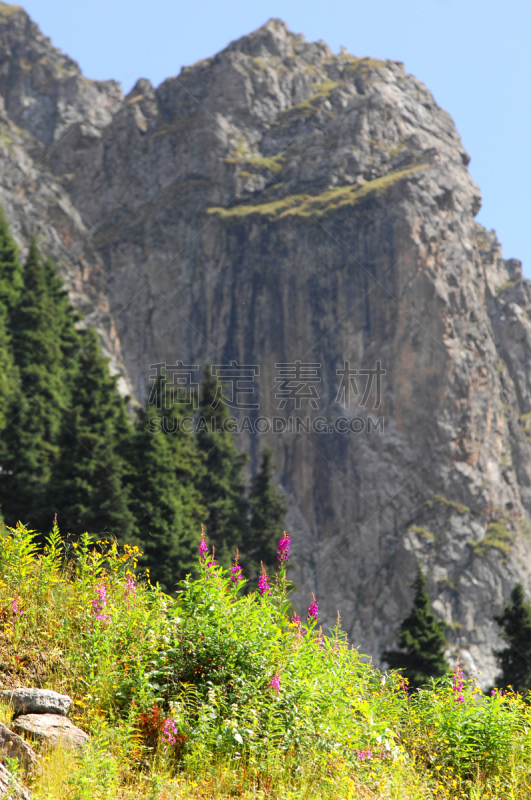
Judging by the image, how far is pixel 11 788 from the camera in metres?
7.20

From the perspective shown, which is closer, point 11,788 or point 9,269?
point 11,788

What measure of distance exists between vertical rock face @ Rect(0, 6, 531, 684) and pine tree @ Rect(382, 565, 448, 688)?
60.6m

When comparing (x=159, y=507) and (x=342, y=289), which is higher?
(x=342, y=289)

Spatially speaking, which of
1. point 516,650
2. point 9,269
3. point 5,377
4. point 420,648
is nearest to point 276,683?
point 420,648

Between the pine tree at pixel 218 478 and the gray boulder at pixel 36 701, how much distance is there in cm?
3789

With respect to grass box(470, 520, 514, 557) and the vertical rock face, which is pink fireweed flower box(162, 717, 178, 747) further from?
grass box(470, 520, 514, 557)

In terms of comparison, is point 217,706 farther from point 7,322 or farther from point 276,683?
point 7,322

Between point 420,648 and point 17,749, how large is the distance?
89.5 ft

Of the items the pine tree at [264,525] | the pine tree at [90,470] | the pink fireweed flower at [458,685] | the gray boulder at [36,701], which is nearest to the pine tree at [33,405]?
the pine tree at [90,470]

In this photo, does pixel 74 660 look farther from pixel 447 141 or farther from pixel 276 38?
pixel 276 38

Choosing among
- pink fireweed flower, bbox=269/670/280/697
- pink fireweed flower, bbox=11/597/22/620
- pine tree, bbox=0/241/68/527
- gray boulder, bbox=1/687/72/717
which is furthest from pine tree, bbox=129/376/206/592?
pink fireweed flower, bbox=269/670/280/697

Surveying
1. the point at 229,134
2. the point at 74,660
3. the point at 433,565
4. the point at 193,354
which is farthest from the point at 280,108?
the point at 74,660

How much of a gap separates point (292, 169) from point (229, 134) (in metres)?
14.0

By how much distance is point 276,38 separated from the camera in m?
146
